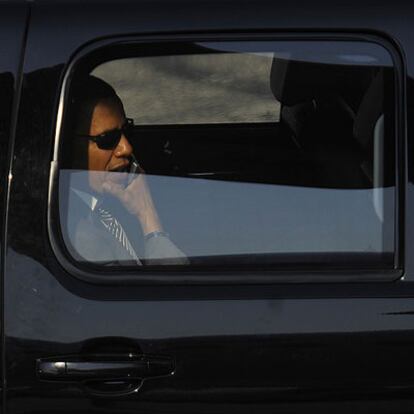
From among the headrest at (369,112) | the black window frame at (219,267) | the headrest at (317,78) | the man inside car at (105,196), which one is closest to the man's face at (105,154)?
the man inside car at (105,196)

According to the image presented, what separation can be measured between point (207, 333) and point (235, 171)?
0.42 meters

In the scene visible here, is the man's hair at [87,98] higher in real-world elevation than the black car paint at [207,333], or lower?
higher

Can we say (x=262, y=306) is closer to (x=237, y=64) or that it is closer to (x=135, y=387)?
(x=135, y=387)

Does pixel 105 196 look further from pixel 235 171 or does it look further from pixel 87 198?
pixel 235 171

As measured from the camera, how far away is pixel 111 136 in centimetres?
259

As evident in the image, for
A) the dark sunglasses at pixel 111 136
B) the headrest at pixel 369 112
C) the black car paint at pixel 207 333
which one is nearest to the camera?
the black car paint at pixel 207 333

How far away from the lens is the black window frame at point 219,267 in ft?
7.72

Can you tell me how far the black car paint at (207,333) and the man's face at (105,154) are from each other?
0.57ft

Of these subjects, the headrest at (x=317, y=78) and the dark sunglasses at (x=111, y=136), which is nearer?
the headrest at (x=317, y=78)

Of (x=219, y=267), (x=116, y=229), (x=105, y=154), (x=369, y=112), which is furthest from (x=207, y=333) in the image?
(x=369, y=112)

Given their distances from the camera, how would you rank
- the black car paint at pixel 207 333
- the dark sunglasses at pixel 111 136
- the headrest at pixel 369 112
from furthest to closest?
the dark sunglasses at pixel 111 136 < the headrest at pixel 369 112 < the black car paint at pixel 207 333

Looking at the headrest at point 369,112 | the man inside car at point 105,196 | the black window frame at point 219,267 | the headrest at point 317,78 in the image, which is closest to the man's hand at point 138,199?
the man inside car at point 105,196

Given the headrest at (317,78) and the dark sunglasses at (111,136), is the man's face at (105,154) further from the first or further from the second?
the headrest at (317,78)

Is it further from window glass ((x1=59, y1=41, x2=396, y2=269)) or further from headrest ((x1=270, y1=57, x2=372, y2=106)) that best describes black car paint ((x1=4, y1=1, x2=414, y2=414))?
headrest ((x1=270, y1=57, x2=372, y2=106))
